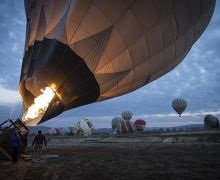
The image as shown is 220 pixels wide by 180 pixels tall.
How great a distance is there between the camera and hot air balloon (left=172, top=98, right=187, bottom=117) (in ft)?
216

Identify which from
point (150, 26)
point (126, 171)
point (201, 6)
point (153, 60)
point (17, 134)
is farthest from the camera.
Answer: point (153, 60)

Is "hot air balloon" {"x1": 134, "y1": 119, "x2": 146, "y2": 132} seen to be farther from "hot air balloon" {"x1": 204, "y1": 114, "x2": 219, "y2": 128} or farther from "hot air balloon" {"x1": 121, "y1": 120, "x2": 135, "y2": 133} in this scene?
"hot air balloon" {"x1": 121, "y1": 120, "x2": 135, "y2": 133}

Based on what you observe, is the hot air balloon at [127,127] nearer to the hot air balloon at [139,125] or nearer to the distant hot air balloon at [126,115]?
the hot air balloon at [139,125]

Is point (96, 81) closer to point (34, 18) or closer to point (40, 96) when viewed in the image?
point (40, 96)

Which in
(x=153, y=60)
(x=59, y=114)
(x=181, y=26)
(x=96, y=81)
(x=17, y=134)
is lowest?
(x=17, y=134)

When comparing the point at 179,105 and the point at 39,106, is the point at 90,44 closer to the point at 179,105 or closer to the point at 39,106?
the point at 39,106

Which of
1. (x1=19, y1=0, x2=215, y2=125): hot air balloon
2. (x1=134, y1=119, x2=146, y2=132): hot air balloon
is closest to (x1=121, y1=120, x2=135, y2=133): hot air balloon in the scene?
(x1=134, y1=119, x2=146, y2=132): hot air balloon

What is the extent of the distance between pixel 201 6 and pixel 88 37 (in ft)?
17.0

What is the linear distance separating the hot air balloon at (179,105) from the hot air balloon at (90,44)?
52.8 m

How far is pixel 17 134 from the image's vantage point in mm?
11945

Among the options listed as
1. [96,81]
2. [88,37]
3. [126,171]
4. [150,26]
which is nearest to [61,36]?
[88,37]

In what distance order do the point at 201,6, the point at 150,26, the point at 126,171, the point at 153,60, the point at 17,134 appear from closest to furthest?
the point at 126,171, the point at 17,134, the point at 150,26, the point at 201,6, the point at 153,60

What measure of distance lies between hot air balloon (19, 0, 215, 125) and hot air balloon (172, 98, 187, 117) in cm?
5283

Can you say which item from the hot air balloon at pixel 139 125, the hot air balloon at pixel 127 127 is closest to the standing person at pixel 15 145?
the hot air balloon at pixel 127 127
